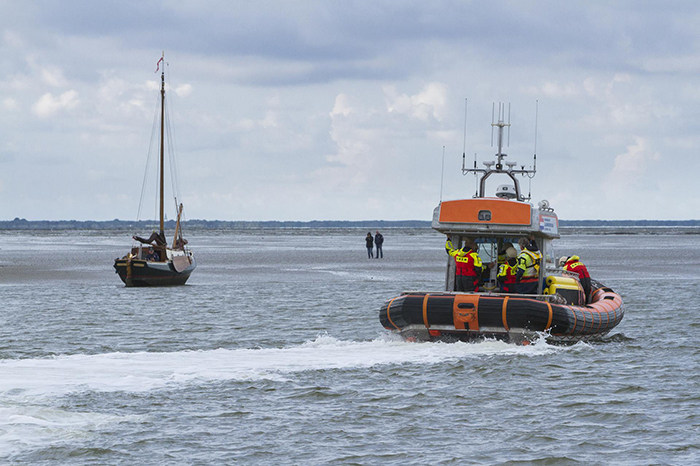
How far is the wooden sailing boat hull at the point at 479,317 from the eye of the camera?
606 inches

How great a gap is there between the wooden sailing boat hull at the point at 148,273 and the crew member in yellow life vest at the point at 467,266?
18.3 meters

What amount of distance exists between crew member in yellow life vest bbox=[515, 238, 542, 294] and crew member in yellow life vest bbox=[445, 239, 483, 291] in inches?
30.2

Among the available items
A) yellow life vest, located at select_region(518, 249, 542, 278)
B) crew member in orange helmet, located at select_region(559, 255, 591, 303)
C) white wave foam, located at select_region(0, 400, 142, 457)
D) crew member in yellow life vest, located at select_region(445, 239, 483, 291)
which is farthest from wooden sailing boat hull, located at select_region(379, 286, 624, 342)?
white wave foam, located at select_region(0, 400, 142, 457)

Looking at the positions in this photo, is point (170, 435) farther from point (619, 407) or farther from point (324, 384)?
point (619, 407)

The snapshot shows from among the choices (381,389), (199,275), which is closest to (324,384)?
(381,389)

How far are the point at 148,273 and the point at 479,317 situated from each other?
20.1 m

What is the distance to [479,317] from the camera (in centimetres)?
1539

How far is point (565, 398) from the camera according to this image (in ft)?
40.1

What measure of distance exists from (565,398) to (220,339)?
8.11m

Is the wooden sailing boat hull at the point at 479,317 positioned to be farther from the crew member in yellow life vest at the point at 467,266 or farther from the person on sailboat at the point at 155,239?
the person on sailboat at the point at 155,239

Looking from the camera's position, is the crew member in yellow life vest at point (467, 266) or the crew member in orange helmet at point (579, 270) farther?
the crew member in orange helmet at point (579, 270)

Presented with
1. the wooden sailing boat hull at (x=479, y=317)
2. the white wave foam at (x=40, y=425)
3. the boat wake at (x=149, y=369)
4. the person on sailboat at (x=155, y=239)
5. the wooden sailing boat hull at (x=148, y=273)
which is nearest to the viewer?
the white wave foam at (x=40, y=425)

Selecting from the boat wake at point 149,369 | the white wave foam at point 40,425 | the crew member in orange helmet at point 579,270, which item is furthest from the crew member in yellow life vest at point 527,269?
the white wave foam at point 40,425

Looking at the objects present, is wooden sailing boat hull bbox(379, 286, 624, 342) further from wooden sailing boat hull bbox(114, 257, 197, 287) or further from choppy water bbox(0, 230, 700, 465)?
wooden sailing boat hull bbox(114, 257, 197, 287)
